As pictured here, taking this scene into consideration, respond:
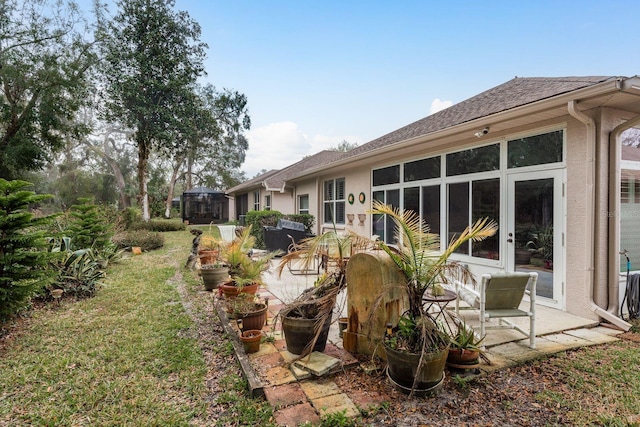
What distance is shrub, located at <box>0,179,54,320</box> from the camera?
3812 millimetres

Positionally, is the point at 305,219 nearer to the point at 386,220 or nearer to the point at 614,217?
the point at 386,220

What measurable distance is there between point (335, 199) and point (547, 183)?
702 centimetres

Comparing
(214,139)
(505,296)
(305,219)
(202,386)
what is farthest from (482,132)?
(214,139)

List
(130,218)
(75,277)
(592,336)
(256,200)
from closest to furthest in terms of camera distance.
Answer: (592,336)
(75,277)
(130,218)
(256,200)

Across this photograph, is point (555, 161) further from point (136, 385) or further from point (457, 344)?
point (136, 385)

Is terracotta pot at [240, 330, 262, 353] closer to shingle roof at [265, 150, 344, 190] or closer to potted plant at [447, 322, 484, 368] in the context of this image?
potted plant at [447, 322, 484, 368]

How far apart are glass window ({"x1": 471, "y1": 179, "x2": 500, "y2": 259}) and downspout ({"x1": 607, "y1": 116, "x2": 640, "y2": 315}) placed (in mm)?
1448

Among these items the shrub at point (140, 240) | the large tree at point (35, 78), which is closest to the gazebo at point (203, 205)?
the large tree at point (35, 78)

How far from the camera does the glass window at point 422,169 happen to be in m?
6.72

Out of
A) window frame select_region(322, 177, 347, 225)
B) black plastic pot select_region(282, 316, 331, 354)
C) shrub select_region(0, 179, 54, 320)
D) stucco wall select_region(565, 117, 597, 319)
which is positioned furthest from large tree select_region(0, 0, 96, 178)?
stucco wall select_region(565, 117, 597, 319)

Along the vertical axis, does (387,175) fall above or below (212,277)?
above

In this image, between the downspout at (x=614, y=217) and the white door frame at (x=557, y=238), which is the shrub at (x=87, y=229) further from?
the downspout at (x=614, y=217)

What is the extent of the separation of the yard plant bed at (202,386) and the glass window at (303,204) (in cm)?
971

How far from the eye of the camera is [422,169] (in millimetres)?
7090
